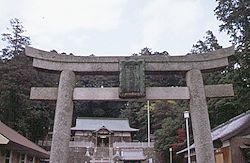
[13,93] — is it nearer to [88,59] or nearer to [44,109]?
[44,109]

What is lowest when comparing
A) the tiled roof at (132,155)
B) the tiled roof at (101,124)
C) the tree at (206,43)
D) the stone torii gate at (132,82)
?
the tiled roof at (132,155)

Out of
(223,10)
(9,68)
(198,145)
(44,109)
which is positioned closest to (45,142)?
(44,109)

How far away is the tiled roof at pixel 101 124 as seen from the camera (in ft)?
162

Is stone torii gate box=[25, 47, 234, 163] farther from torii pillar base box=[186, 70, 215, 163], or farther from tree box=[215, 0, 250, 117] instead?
tree box=[215, 0, 250, 117]

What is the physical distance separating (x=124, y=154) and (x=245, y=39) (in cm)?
2646

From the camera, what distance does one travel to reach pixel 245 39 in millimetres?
15523

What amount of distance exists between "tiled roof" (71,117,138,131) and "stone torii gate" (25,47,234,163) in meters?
38.0

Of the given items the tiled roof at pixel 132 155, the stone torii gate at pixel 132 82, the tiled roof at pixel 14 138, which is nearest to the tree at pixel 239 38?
the stone torii gate at pixel 132 82

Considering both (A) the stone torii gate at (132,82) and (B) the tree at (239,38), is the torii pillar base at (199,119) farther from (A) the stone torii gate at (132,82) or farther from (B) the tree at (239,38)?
(B) the tree at (239,38)

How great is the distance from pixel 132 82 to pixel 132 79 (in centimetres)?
11

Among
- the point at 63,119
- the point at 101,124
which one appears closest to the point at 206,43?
the point at 101,124

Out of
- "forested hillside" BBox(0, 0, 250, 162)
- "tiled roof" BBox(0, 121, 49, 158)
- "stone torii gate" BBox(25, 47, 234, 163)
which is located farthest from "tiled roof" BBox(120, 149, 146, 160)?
"stone torii gate" BBox(25, 47, 234, 163)

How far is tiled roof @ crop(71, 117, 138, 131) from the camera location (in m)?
49.5

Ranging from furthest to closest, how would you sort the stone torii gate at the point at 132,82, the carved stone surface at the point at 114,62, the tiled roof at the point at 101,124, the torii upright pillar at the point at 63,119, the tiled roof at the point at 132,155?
the tiled roof at the point at 101,124 < the tiled roof at the point at 132,155 < the carved stone surface at the point at 114,62 < the stone torii gate at the point at 132,82 < the torii upright pillar at the point at 63,119
